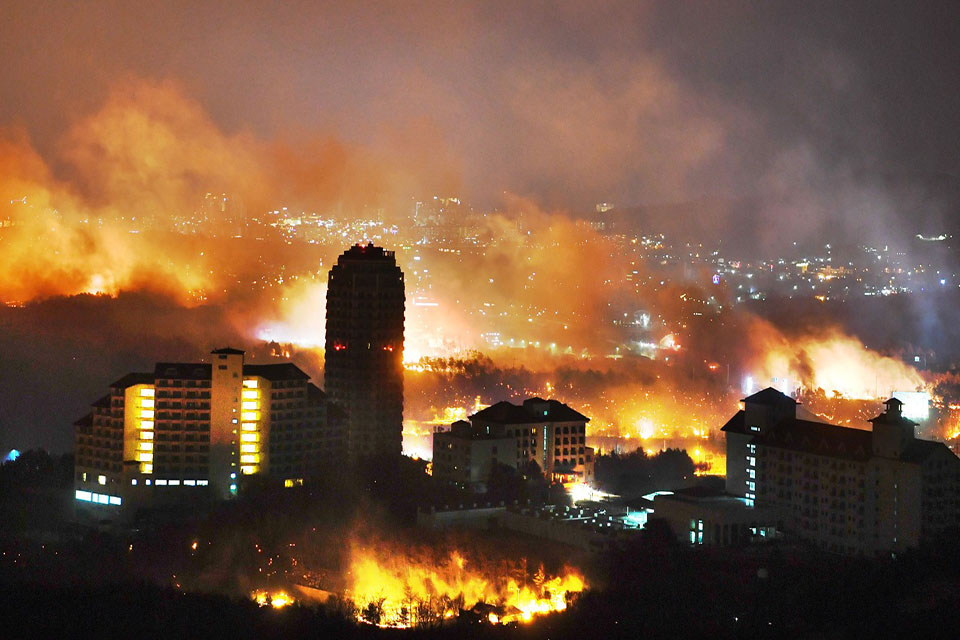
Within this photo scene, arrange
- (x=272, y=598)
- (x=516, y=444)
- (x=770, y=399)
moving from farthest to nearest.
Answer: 1. (x=516, y=444)
2. (x=770, y=399)
3. (x=272, y=598)

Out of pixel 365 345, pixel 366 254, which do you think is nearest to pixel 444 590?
pixel 365 345

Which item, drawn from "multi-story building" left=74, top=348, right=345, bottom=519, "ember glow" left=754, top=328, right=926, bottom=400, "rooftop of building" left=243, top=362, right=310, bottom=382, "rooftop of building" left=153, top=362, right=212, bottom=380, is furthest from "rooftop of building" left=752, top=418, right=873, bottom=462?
"ember glow" left=754, top=328, right=926, bottom=400

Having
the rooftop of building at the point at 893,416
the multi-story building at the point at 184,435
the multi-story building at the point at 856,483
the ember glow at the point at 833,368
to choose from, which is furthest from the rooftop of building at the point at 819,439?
the ember glow at the point at 833,368

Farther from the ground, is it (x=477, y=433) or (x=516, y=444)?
(x=477, y=433)

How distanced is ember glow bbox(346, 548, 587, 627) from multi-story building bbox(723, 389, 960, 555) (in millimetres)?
4503

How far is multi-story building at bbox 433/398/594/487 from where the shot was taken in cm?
3525

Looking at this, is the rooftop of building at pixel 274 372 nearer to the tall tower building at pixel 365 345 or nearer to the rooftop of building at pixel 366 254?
the tall tower building at pixel 365 345

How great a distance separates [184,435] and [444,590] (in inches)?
280

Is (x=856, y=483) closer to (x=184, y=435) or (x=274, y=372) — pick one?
(x=274, y=372)

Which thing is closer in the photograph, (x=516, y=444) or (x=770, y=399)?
(x=770, y=399)

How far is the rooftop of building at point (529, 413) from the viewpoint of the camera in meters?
36.2

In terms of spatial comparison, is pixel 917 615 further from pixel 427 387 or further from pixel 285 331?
pixel 285 331

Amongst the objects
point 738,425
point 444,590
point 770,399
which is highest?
point 770,399

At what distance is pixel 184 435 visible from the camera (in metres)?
33.8
